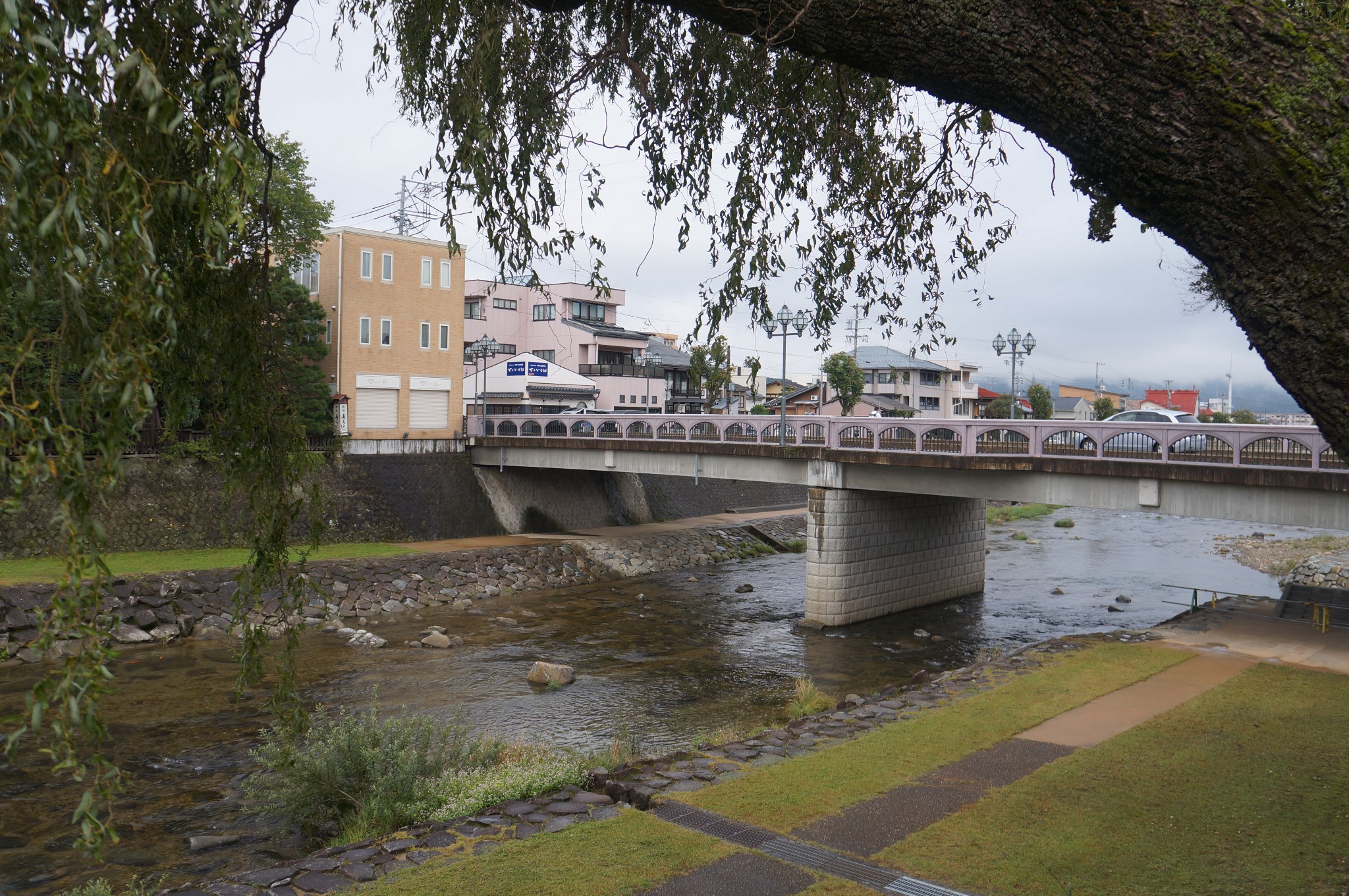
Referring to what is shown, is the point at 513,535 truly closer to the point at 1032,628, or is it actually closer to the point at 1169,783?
the point at 1032,628

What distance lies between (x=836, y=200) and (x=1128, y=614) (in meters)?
23.7

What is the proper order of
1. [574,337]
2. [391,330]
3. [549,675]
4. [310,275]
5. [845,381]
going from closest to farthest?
[549,675]
[310,275]
[391,330]
[574,337]
[845,381]

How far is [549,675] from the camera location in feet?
67.5

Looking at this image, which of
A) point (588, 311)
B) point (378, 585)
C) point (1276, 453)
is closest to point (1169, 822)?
point (1276, 453)

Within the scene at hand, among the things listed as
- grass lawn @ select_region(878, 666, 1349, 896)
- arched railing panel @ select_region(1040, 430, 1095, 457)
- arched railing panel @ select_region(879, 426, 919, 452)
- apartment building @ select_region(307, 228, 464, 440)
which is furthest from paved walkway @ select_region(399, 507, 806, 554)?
grass lawn @ select_region(878, 666, 1349, 896)

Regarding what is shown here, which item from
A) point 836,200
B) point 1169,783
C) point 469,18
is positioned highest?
point 469,18

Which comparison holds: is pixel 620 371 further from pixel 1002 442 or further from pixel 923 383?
pixel 1002 442

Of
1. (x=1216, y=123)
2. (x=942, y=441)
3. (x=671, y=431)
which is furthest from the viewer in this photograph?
(x=671, y=431)

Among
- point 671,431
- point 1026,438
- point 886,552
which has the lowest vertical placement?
point 886,552

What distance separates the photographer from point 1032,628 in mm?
26531

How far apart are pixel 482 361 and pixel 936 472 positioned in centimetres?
3217

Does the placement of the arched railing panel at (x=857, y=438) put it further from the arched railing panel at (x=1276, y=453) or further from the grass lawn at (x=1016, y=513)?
the grass lawn at (x=1016, y=513)

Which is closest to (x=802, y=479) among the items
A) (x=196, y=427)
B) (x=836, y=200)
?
(x=836, y=200)

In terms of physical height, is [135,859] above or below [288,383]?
below
